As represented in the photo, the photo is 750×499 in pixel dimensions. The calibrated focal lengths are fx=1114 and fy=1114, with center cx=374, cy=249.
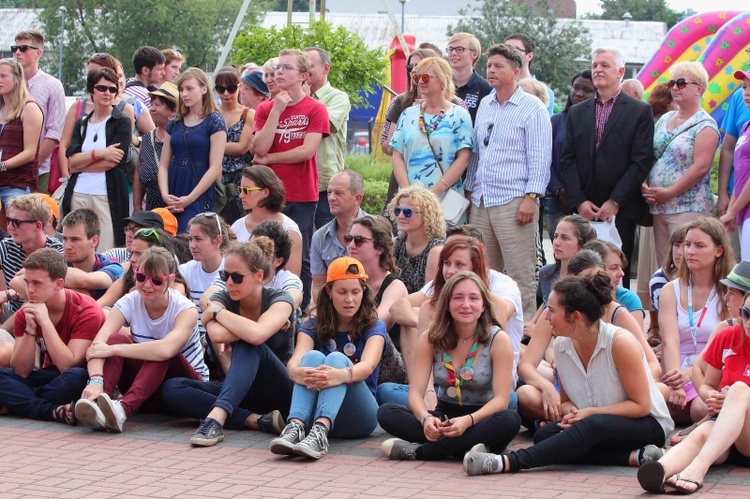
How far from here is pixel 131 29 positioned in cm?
4997

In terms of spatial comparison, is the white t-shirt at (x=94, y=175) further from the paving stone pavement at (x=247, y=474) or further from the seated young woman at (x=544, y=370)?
the seated young woman at (x=544, y=370)

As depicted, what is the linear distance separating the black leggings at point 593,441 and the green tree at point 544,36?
3565 centimetres

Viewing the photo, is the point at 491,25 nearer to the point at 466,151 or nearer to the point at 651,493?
the point at 466,151

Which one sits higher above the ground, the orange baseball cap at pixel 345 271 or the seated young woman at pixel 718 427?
the orange baseball cap at pixel 345 271

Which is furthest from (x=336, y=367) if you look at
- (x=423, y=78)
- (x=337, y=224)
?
(x=423, y=78)

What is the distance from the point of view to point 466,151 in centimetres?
870

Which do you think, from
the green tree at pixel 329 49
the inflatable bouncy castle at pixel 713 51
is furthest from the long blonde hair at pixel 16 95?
the inflatable bouncy castle at pixel 713 51

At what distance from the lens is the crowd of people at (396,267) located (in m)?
5.82

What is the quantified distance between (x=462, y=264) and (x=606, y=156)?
2.59 meters

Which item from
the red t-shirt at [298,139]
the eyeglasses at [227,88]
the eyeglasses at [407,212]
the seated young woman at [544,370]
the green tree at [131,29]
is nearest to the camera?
the seated young woman at [544,370]

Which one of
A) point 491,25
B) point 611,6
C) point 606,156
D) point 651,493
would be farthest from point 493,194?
point 611,6

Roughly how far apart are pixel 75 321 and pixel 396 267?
6.84 feet

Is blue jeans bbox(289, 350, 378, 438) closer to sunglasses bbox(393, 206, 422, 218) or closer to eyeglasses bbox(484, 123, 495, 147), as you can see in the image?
sunglasses bbox(393, 206, 422, 218)

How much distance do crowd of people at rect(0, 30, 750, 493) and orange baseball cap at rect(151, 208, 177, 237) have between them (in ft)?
0.07
